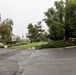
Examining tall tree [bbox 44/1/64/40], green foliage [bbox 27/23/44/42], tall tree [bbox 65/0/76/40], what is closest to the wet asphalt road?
tall tree [bbox 65/0/76/40]

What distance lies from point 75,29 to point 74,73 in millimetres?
39959

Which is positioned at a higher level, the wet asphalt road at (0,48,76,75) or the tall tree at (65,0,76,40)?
the tall tree at (65,0,76,40)

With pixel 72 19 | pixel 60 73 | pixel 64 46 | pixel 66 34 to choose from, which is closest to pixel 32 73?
pixel 60 73

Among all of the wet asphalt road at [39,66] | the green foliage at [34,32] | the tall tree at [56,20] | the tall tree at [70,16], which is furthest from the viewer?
the green foliage at [34,32]

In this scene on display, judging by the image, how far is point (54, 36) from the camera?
188 ft

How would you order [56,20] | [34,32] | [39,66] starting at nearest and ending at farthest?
[39,66] < [56,20] < [34,32]

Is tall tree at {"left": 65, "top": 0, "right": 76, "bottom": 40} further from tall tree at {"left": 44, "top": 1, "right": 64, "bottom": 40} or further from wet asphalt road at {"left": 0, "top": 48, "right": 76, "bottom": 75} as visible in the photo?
wet asphalt road at {"left": 0, "top": 48, "right": 76, "bottom": 75}

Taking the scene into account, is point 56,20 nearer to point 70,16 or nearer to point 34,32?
point 70,16

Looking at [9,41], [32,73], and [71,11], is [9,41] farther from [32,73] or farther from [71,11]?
[32,73]

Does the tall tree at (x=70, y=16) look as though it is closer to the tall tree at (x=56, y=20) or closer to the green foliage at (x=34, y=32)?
the tall tree at (x=56, y=20)

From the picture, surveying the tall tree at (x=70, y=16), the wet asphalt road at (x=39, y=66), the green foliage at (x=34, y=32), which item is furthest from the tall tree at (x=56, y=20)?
the green foliage at (x=34, y=32)

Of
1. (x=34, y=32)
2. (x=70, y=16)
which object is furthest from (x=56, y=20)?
(x=34, y=32)

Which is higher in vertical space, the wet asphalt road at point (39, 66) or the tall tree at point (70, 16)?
the tall tree at point (70, 16)

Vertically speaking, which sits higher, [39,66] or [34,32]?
[34,32]
